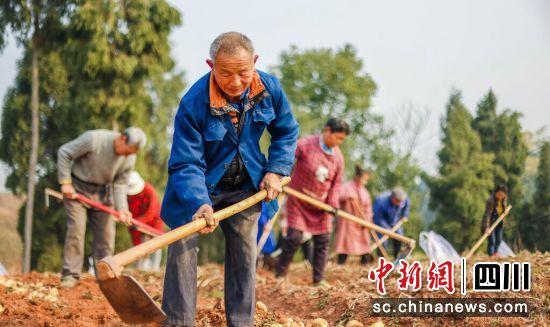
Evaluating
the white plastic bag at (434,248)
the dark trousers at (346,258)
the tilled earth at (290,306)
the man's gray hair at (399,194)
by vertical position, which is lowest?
the tilled earth at (290,306)

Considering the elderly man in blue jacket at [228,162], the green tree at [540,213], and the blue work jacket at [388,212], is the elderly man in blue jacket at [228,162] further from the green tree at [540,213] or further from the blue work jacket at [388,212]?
the blue work jacket at [388,212]

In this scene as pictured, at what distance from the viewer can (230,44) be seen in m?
2.95

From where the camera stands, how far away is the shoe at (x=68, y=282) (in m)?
5.69

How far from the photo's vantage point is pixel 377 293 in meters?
4.62

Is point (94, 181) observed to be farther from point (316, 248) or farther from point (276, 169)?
point (276, 169)

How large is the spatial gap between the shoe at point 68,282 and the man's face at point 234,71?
343 centimetres

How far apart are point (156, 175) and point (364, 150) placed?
15.0 meters

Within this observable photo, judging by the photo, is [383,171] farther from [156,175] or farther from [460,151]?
[156,175]

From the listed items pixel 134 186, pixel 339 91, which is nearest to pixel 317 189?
pixel 134 186

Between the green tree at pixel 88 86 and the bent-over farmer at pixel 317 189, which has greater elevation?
the green tree at pixel 88 86

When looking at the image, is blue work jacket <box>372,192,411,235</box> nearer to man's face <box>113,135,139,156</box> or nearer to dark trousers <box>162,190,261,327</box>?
man's face <box>113,135,139,156</box>

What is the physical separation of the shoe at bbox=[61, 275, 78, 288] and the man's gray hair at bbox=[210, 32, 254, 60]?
3.50 m

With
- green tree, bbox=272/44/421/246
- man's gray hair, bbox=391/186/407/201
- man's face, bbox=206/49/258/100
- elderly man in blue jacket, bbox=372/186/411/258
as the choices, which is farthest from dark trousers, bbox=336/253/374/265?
green tree, bbox=272/44/421/246

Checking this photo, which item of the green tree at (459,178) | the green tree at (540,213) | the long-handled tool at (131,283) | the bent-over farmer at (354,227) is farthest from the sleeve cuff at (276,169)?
the green tree at (459,178)
